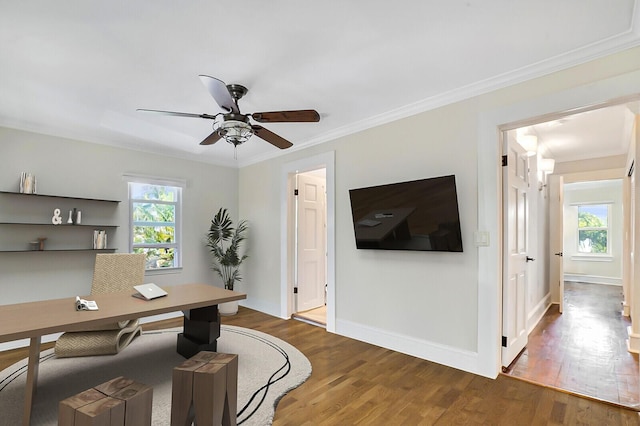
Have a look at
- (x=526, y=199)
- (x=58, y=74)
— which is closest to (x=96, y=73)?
(x=58, y=74)

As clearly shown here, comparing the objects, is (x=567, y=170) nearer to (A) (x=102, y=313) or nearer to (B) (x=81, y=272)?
(A) (x=102, y=313)

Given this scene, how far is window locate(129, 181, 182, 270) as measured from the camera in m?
4.42

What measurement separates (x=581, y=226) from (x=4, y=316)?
1064 centimetres

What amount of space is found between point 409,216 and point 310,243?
2.08 meters

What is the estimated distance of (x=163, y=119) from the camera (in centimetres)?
355

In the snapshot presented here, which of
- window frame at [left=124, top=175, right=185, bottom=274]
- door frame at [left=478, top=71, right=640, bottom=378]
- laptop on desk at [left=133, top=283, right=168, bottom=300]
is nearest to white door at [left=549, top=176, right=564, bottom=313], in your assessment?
door frame at [left=478, top=71, right=640, bottom=378]

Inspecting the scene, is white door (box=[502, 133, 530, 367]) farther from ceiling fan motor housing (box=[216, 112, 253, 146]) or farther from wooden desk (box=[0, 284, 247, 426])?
wooden desk (box=[0, 284, 247, 426])

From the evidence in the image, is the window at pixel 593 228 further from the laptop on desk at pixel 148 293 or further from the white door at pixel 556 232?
the laptop on desk at pixel 148 293

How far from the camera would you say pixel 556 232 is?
5.24 metres

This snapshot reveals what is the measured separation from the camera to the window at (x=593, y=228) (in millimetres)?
7723

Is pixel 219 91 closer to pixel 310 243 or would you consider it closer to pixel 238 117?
pixel 238 117

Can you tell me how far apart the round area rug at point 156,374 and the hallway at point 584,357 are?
2.00 meters

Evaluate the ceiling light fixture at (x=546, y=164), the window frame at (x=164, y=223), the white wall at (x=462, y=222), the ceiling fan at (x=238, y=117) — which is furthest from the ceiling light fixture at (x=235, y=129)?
the ceiling light fixture at (x=546, y=164)

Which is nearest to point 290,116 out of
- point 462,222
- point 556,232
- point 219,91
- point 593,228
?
point 219,91
